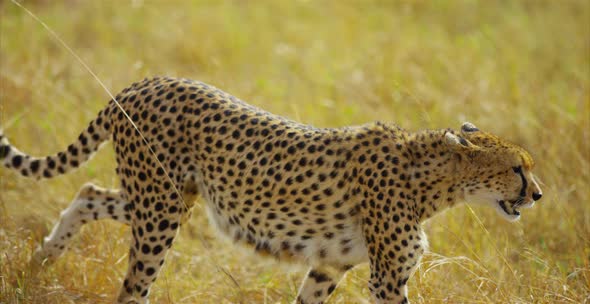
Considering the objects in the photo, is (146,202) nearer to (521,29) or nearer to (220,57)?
(220,57)

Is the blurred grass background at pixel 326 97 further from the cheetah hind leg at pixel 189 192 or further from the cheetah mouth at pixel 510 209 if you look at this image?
the cheetah hind leg at pixel 189 192

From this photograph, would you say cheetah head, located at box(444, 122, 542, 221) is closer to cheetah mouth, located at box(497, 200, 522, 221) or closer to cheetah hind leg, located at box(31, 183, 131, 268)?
cheetah mouth, located at box(497, 200, 522, 221)

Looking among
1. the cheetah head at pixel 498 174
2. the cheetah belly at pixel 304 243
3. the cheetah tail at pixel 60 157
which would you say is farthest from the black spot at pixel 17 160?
the cheetah head at pixel 498 174

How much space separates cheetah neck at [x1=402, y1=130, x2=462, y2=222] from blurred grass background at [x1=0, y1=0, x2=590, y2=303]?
247mm

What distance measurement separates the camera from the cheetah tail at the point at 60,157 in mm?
4062

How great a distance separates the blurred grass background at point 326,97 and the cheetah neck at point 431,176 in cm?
25

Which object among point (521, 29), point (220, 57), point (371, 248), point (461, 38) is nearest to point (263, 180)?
point (371, 248)

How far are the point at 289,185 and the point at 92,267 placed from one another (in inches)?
52.1

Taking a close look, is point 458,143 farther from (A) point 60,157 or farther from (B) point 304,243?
(A) point 60,157

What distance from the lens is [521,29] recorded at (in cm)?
848

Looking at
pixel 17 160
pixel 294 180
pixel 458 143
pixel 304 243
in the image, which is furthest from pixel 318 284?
pixel 17 160

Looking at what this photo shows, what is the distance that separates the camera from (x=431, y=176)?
11.5ft

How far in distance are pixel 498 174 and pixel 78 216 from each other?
6.80 ft

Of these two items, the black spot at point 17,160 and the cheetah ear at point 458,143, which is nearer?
the cheetah ear at point 458,143
